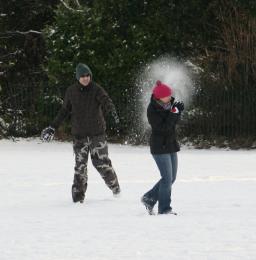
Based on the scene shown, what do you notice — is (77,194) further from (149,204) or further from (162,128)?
(162,128)

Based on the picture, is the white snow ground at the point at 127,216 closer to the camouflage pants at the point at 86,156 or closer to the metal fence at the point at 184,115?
the camouflage pants at the point at 86,156

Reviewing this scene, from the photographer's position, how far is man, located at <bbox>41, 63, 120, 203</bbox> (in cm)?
1073

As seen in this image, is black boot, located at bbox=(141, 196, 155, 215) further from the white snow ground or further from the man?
the man

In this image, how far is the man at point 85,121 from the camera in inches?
423

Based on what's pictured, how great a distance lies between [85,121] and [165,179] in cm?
177

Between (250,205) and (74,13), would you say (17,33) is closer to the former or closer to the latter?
(74,13)

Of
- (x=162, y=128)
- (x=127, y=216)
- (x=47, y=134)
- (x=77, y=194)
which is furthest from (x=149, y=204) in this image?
(x=47, y=134)

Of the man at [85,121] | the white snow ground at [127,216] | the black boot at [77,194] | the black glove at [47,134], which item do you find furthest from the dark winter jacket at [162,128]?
the black glove at [47,134]

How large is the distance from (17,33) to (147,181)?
14.5 m

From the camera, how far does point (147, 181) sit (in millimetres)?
13406

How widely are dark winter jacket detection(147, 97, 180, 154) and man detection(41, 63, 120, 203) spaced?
1.39m

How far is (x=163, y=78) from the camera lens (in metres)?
22.3

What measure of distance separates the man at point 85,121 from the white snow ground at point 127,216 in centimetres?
47

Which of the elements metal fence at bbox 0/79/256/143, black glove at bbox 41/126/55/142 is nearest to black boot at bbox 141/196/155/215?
black glove at bbox 41/126/55/142
